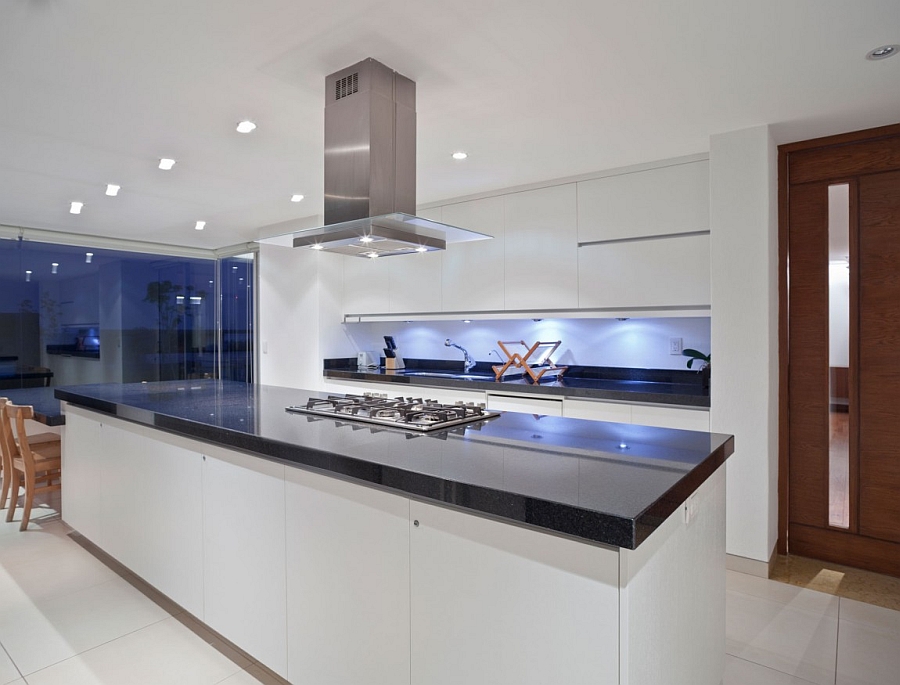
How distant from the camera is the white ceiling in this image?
192 centimetres

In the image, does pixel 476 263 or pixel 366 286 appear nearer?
pixel 476 263

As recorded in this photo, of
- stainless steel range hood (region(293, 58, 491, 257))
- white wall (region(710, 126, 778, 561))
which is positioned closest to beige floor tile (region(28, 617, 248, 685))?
stainless steel range hood (region(293, 58, 491, 257))

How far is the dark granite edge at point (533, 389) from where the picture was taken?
3.20 meters

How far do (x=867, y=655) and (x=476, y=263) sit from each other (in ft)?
10.5

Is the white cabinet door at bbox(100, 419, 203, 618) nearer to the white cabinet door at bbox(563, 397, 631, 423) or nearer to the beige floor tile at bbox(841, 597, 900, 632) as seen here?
the white cabinet door at bbox(563, 397, 631, 423)

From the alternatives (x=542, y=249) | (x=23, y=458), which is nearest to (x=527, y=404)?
(x=542, y=249)

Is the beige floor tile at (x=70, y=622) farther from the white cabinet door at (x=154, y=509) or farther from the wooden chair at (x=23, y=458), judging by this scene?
the wooden chair at (x=23, y=458)

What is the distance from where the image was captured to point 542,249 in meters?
3.99

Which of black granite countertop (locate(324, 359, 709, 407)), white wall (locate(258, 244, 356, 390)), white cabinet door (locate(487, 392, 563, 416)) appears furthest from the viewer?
white wall (locate(258, 244, 356, 390))

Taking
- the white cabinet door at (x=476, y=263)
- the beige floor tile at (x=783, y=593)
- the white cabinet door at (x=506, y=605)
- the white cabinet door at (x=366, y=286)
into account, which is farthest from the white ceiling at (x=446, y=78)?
the beige floor tile at (x=783, y=593)

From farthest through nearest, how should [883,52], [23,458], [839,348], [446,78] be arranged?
[23,458]
[839,348]
[446,78]
[883,52]

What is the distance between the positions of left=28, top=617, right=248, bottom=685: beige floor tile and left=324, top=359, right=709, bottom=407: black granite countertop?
2314 mm

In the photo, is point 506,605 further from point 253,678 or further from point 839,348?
point 839,348

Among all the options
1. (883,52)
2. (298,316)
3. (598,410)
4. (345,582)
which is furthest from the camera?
(298,316)
